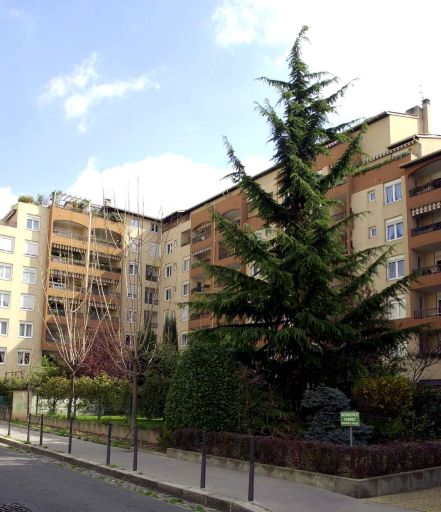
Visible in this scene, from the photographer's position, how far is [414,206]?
3822cm

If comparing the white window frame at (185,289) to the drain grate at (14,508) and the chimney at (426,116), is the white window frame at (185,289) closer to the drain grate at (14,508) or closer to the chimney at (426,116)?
the chimney at (426,116)

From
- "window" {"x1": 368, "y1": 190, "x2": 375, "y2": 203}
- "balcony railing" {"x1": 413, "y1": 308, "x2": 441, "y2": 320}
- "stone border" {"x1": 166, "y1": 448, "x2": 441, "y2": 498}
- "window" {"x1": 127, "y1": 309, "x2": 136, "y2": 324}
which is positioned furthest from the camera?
"window" {"x1": 368, "y1": 190, "x2": 375, "y2": 203}

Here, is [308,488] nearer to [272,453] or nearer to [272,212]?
[272,453]

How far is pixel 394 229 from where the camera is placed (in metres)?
39.8

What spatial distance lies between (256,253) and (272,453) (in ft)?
19.2

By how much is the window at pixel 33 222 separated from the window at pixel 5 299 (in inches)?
279

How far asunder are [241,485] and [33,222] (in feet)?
180

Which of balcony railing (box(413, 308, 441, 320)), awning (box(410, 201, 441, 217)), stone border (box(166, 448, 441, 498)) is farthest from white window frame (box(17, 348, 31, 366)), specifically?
stone border (box(166, 448, 441, 498))

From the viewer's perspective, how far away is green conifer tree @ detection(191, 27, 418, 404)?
15984mm

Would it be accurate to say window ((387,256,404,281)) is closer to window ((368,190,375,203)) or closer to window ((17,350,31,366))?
window ((368,190,375,203))

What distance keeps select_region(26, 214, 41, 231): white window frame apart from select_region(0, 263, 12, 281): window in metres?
4.54

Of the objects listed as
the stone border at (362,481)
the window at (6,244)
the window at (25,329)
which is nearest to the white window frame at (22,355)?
the window at (25,329)

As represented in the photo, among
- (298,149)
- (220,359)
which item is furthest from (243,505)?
(298,149)

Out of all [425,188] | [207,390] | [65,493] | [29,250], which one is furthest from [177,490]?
[29,250]
